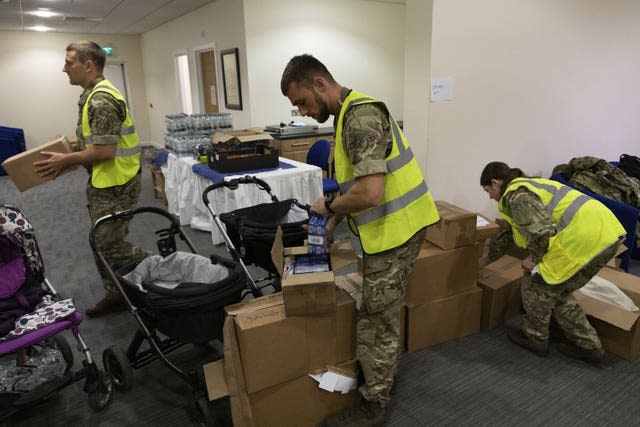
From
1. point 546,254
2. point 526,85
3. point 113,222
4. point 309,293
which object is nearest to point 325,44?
point 526,85

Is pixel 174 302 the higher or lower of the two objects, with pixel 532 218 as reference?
lower

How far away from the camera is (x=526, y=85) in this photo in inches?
152

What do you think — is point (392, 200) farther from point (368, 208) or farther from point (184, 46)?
point (184, 46)

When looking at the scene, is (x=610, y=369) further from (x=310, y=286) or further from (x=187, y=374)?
(x=187, y=374)

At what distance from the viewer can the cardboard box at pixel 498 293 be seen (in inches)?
104

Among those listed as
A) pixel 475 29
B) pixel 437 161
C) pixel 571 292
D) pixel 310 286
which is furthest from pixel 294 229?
pixel 475 29

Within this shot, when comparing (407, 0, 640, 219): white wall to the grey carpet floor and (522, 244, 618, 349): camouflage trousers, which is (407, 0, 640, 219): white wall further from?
the grey carpet floor

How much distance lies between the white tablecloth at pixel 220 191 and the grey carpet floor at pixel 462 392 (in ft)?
4.74

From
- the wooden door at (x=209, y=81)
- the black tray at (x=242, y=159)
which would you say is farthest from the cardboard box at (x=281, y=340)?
the wooden door at (x=209, y=81)

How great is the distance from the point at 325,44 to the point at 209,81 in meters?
2.35

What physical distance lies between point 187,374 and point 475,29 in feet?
10.4

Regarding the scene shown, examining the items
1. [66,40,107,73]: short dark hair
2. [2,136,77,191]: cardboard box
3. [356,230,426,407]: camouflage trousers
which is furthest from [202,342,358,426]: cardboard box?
[66,40,107,73]: short dark hair

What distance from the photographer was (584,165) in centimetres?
374

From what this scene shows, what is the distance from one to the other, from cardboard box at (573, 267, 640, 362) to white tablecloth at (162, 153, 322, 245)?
2.44 m
